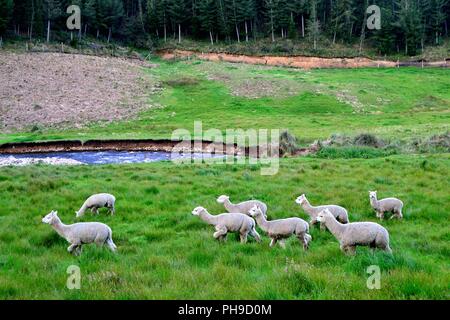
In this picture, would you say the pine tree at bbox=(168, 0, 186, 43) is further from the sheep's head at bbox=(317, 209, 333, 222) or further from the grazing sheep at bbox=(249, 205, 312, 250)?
the sheep's head at bbox=(317, 209, 333, 222)

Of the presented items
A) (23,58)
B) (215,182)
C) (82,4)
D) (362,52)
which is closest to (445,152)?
(215,182)

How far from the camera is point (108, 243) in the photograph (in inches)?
440

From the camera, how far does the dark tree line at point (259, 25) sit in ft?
331

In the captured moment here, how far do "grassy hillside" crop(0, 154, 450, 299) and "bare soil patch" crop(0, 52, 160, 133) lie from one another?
29.3 meters

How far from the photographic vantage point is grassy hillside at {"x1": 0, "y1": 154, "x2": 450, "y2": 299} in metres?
8.41

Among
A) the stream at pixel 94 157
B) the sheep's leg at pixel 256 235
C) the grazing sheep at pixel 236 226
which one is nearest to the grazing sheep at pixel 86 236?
the grazing sheep at pixel 236 226

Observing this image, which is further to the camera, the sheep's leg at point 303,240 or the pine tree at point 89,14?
Result: the pine tree at point 89,14

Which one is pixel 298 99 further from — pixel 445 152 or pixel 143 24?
pixel 143 24

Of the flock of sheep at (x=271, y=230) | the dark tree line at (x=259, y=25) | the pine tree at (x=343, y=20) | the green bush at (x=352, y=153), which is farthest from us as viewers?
the pine tree at (x=343, y=20)

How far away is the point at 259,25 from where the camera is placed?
12075cm

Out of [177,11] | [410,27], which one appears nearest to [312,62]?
[410,27]

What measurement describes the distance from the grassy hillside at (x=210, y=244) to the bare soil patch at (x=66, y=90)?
29275 mm

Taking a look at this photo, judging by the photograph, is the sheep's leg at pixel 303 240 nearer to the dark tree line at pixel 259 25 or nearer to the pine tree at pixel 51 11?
the pine tree at pixel 51 11

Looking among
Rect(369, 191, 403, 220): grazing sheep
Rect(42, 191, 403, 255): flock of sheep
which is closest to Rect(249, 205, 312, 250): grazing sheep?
Rect(42, 191, 403, 255): flock of sheep
